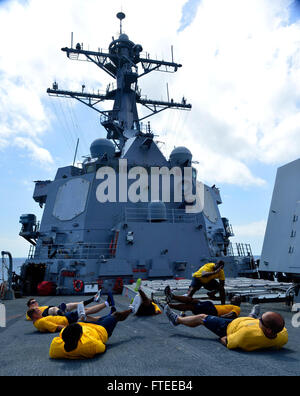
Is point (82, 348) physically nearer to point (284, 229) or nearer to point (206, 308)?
point (206, 308)

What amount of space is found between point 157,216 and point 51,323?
7.80 metres

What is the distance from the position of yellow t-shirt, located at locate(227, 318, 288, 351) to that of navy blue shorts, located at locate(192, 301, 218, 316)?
47.7 inches

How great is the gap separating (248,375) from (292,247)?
4.08m

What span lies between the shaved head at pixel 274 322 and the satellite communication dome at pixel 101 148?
12.3 metres

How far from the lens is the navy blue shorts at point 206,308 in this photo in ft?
14.9

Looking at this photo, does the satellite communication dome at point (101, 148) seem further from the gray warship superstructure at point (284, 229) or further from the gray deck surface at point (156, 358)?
the gray deck surface at point (156, 358)

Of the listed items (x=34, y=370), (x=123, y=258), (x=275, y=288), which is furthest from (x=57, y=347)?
(x=123, y=258)

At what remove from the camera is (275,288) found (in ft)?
23.1

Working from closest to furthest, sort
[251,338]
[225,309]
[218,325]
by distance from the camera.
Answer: [251,338]
[218,325]
[225,309]

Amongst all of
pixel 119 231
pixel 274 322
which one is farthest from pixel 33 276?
pixel 274 322

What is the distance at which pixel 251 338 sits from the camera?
3.14 metres

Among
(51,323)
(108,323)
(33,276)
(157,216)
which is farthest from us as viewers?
(157,216)

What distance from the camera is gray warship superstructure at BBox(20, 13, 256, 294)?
1073 cm

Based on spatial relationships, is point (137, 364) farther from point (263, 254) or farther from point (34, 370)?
point (263, 254)
